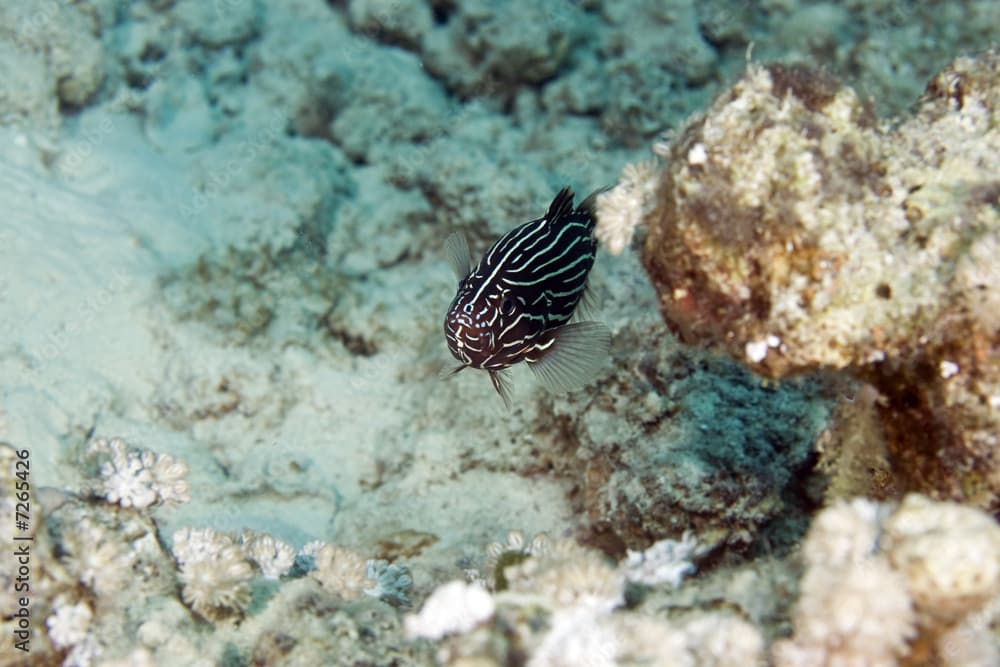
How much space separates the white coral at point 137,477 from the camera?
3.77 meters

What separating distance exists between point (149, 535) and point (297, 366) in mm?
2833

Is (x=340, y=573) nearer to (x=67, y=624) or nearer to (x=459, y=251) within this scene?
(x=67, y=624)

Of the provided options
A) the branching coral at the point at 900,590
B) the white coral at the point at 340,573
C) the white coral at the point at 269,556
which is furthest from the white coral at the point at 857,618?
the white coral at the point at 269,556

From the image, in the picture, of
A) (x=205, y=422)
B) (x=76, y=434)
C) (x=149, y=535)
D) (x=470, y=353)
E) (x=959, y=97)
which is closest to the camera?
(x=959, y=97)

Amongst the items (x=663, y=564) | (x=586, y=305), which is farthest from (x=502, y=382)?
(x=663, y=564)

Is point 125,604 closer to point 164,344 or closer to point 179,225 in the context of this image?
point 164,344

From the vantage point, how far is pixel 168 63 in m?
8.37

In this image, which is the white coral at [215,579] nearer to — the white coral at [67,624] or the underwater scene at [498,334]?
the underwater scene at [498,334]

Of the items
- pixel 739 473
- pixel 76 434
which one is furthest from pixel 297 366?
pixel 739 473

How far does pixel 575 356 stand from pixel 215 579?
213 centimetres

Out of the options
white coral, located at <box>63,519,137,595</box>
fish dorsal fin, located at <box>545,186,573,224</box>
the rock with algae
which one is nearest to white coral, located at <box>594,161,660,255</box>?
the rock with algae

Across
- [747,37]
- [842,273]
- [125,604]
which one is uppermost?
[747,37]

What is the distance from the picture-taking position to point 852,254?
7.60ft

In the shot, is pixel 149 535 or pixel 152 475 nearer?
pixel 149 535
